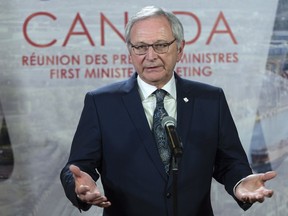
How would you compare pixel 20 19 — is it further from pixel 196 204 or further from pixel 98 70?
pixel 196 204

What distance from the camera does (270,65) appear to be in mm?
3225

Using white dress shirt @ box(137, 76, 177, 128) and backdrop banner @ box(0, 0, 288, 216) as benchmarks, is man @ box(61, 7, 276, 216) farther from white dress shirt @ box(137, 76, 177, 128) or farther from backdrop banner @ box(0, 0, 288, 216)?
backdrop banner @ box(0, 0, 288, 216)

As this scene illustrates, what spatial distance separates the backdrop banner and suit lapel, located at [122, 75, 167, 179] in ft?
3.57

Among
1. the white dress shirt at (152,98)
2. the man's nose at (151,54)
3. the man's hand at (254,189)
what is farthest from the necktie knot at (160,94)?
the man's hand at (254,189)

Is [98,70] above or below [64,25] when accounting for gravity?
below

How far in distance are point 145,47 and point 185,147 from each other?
0.39 meters

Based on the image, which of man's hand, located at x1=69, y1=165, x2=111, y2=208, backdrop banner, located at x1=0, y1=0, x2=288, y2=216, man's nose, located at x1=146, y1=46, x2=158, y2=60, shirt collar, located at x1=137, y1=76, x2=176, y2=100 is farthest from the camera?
backdrop banner, located at x1=0, y1=0, x2=288, y2=216

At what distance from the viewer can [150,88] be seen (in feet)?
6.94

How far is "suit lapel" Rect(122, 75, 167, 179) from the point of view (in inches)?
79.0

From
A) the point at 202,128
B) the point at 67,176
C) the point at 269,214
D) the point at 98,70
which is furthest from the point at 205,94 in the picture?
the point at 269,214

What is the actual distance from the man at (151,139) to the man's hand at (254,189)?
0.15ft

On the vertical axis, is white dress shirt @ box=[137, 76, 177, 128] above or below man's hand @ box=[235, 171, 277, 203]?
above

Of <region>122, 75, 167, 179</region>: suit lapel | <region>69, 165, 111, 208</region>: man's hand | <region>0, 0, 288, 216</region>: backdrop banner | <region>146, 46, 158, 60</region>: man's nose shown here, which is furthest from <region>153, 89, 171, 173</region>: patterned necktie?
<region>0, 0, 288, 216</region>: backdrop banner

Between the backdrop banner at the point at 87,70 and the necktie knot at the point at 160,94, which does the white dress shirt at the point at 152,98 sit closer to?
the necktie knot at the point at 160,94
